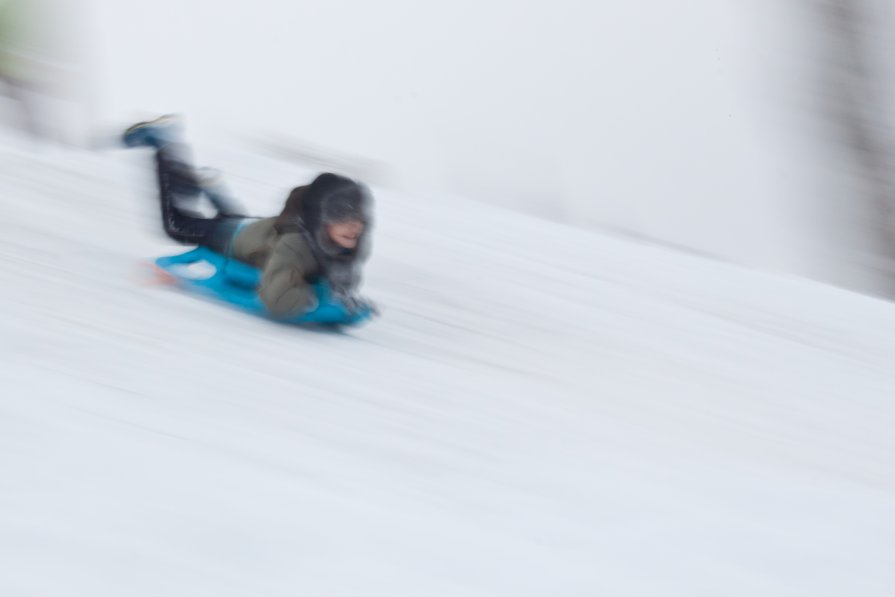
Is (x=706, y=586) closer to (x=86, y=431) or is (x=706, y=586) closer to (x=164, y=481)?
(x=164, y=481)

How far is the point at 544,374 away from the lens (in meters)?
3.09

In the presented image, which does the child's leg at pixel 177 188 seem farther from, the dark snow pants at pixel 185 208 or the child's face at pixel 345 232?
the child's face at pixel 345 232

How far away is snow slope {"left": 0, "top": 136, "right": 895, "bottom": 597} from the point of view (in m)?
1.67

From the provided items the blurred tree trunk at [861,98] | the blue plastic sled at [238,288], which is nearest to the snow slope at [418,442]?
the blue plastic sled at [238,288]

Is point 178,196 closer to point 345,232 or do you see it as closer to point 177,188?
point 177,188

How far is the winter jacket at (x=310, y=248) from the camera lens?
2881mm

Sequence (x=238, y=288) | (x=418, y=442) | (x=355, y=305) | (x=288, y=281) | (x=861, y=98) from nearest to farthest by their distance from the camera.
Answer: (x=418, y=442) < (x=288, y=281) < (x=355, y=305) < (x=238, y=288) < (x=861, y=98)

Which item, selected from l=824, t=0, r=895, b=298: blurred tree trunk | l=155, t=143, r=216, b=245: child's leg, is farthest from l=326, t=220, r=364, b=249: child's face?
l=824, t=0, r=895, b=298: blurred tree trunk

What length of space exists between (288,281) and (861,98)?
18.8 ft

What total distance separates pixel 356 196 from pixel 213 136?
3888mm

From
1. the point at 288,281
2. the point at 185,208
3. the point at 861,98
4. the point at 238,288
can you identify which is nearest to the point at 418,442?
the point at 288,281

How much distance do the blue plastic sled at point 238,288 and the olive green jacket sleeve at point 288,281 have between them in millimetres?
57

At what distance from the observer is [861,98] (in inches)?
293

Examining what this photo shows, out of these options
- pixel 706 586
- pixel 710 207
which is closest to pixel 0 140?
pixel 706 586
